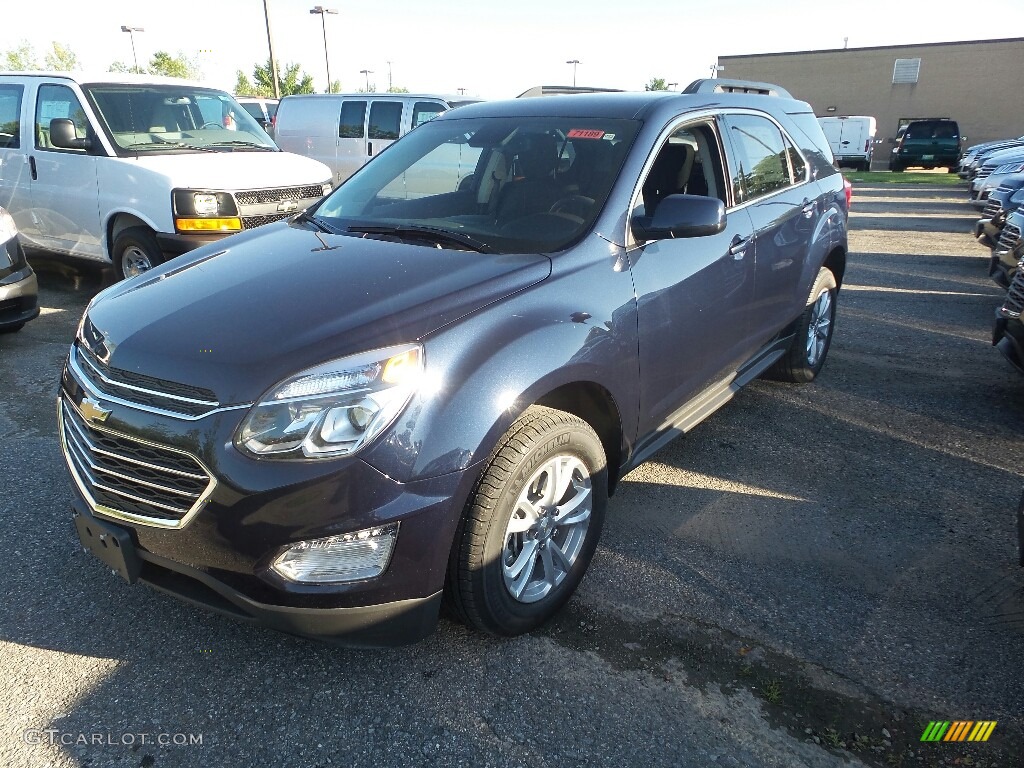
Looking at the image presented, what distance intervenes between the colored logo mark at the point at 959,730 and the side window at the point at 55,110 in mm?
7518

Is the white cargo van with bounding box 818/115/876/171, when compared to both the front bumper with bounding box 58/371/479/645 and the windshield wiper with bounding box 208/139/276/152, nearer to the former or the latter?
the windshield wiper with bounding box 208/139/276/152

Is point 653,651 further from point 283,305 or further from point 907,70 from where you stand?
point 907,70

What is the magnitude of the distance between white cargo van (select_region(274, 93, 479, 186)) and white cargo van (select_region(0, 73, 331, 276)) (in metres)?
3.94

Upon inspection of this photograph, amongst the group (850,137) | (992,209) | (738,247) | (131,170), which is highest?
(131,170)

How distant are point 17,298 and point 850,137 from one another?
33.5 metres

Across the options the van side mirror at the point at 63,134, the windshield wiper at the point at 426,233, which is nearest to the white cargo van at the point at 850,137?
the van side mirror at the point at 63,134

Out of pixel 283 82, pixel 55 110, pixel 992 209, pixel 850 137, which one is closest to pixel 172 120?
pixel 55 110

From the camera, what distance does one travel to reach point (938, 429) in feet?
15.1

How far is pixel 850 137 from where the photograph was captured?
3189cm

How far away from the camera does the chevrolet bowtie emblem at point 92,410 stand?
7.57ft

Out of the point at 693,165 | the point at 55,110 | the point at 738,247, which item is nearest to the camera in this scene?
the point at 738,247

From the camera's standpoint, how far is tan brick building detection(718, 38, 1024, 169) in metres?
39.2

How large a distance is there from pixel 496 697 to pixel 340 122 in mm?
10965

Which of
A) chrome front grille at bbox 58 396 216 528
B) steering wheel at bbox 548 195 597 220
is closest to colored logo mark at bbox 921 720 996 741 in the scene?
steering wheel at bbox 548 195 597 220
